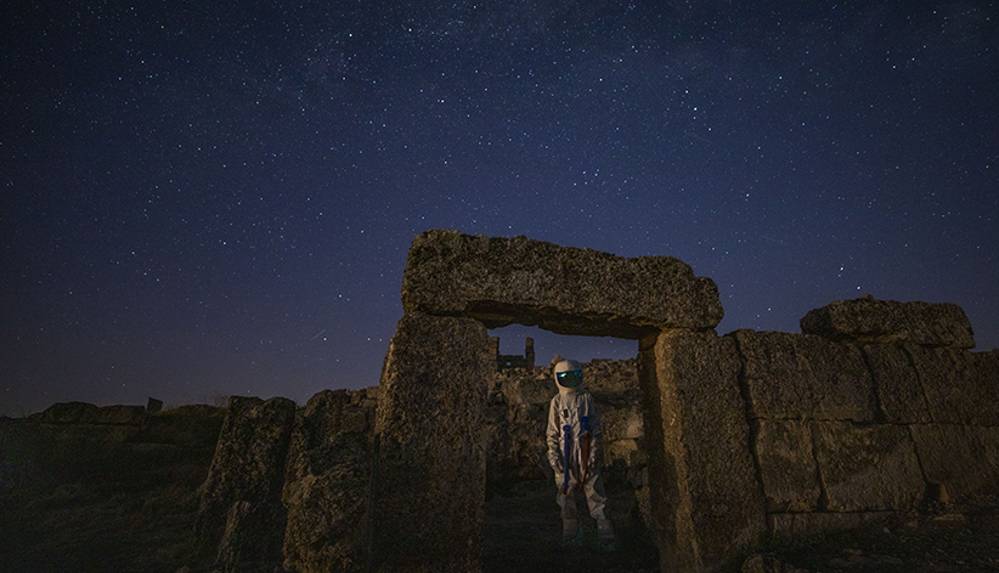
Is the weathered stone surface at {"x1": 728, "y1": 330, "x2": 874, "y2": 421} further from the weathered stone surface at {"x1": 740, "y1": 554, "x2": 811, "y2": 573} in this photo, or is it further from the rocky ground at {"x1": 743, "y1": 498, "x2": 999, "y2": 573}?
the weathered stone surface at {"x1": 740, "y1": 554, "x2": 811, "y2": 573}

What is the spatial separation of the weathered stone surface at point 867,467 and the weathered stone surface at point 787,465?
11 centimetres

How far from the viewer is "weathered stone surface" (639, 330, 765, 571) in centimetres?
320

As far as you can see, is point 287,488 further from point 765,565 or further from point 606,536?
point 606,536

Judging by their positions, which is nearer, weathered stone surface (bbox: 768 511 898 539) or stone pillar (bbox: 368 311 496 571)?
stone pillar (bbox: 368 311 496 571)

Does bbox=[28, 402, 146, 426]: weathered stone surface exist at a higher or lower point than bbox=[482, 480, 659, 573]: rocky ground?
higher

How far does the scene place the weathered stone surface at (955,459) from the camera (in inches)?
148

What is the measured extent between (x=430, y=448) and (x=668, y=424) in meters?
1.85

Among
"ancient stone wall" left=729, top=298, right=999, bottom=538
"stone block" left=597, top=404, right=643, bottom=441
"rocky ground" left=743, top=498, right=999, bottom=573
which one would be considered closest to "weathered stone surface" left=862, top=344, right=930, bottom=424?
"ancient stone wall" left=729, top=298, right=999, bottom=538

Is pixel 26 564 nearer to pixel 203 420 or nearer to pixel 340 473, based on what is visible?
pixel 203 420

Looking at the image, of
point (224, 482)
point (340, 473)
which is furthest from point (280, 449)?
point (340, 473)

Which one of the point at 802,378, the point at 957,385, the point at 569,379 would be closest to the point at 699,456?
the point at 802,378

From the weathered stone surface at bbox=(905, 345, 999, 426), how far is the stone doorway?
199 centimetres

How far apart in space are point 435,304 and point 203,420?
4.85 metres

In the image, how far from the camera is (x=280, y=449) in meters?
4.94
